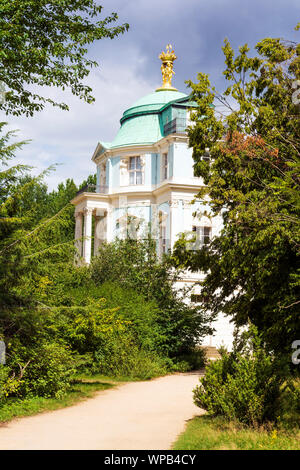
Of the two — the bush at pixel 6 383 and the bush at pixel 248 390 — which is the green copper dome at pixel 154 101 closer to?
the bush at pixel 6 383

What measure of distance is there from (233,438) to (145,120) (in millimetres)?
30925

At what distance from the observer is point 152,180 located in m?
36.6

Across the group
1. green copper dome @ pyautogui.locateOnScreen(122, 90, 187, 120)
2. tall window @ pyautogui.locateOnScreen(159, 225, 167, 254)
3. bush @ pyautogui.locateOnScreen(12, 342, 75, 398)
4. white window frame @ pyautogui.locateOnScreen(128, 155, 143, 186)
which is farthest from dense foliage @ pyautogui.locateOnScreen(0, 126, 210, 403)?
green copper dome @ pyautogui.locateOnScreen(122, 90, 187, 120)

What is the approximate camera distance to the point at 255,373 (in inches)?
388

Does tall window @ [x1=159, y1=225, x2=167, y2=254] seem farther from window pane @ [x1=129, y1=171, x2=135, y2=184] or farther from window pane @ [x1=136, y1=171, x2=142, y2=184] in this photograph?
window pane @ [x1=129, y1=171, x2=135, y2=184]

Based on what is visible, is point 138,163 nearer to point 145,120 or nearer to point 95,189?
point 145,120

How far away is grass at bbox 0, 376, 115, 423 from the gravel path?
0.24 metres

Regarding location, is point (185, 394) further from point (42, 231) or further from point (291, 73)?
point (291, 73)

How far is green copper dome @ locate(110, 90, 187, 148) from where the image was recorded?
36.9m

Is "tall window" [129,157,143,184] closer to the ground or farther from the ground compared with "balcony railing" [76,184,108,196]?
farther from the ground

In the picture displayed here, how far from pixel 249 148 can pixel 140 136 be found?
21.2 metres

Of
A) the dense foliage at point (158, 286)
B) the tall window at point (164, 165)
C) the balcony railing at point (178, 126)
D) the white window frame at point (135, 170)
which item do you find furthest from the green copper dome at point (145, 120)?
the dense foliage at point (158, 286)

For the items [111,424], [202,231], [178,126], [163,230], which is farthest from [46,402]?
[178,126]

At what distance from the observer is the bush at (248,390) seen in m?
9.62
